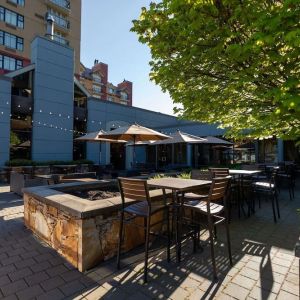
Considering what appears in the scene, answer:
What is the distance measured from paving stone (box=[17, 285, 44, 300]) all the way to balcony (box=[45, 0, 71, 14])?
31.3 m

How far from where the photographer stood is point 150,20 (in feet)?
13.9

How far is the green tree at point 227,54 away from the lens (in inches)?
98.9

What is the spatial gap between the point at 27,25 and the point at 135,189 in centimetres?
2897

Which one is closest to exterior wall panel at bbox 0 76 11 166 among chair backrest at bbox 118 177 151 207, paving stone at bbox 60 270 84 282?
paving stone at bbox 60 270 84 282

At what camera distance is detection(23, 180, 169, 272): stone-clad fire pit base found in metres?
3.16

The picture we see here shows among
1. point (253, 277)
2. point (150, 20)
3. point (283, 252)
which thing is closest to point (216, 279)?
point (253, 277)

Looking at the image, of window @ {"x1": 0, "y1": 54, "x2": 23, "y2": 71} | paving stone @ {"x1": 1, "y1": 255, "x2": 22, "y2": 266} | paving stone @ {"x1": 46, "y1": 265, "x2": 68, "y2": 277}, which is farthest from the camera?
window @ {"x1": 0, "y1": 54, "x2": 23, "y2": 71}

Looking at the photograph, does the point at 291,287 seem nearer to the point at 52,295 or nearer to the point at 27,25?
the point at 52,295

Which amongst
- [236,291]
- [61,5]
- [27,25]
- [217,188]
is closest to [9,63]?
[27,25]

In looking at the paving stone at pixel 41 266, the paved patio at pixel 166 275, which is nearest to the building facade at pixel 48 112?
the paved patio at pixel 166 275

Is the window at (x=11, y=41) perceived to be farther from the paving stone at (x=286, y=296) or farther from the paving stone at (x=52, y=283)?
the paving stone at (x=286, y=296)

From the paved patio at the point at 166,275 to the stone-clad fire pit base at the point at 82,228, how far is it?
0.15 meters

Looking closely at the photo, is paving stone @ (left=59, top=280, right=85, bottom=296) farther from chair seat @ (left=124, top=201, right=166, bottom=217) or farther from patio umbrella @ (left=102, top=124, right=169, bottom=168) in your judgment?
patio umbrella @ (left=102, top=124, right=169, bottom=168)

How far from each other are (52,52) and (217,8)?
14110mm
